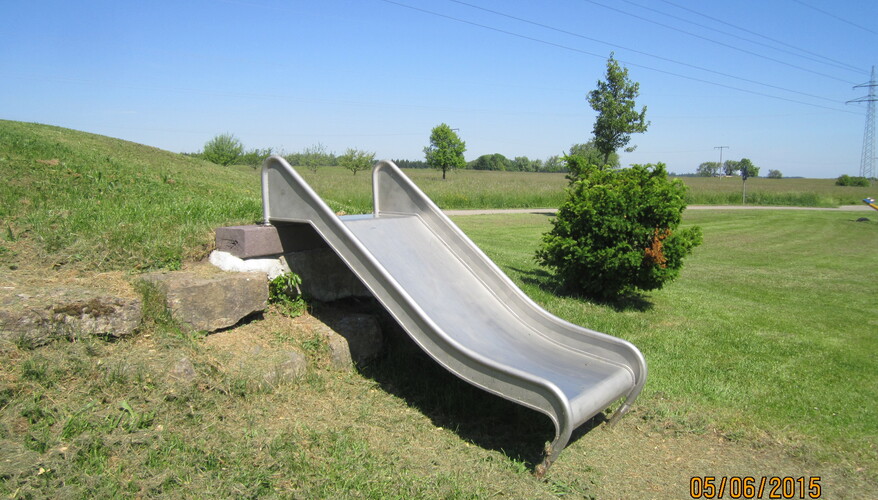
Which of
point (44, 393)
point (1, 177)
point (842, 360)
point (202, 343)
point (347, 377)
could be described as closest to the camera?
point (44, 393)

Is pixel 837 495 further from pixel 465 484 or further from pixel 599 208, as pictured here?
pixel 599 208

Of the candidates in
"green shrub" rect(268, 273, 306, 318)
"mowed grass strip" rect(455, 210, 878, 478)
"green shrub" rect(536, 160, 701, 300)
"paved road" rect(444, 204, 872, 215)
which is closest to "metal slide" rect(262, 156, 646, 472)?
"green shrub" rect(268, 273, 306, 318)

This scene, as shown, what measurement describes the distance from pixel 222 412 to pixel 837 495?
3.68 metres

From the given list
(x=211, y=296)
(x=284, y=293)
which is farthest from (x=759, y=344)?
(x=211, y=296)

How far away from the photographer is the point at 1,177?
5590 mm

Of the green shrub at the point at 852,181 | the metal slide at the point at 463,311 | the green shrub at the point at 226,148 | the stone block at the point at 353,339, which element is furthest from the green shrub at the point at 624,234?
the green shrub at the point at 852,181

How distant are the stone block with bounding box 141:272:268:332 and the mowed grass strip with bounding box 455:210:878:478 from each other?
3.03 meters

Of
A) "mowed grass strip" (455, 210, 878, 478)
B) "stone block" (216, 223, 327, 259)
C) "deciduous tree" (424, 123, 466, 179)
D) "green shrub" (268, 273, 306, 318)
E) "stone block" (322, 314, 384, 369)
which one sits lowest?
"mowed grass strip" (455, 210, 878, 478)

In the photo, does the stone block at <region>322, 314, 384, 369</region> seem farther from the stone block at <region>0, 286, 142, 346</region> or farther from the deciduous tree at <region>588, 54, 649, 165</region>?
the deciduous tree at <region>588, 54, 649, 165</region>

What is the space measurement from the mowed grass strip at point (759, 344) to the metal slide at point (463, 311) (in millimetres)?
769

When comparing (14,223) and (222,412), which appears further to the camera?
(14,223)

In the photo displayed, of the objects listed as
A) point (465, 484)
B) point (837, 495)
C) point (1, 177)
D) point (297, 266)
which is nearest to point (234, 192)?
point (1, 177)

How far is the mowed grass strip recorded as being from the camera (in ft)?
14.7

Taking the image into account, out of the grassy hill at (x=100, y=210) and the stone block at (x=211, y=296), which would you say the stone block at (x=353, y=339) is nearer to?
the stone block at (x=211, y=296)
